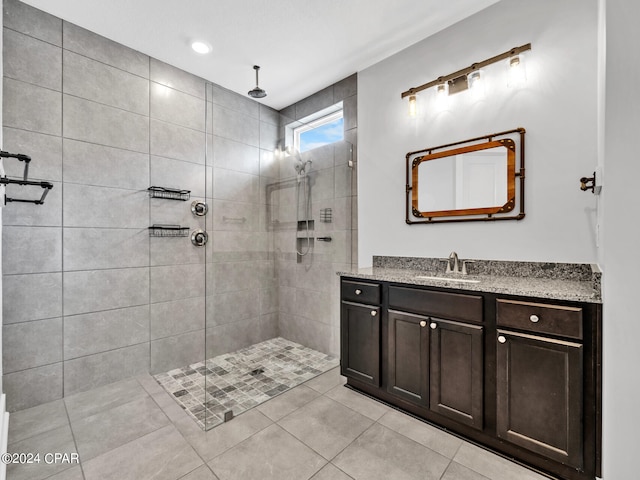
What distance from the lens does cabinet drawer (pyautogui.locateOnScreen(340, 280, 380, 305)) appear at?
2.16 metres

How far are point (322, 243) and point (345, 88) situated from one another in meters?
1.57

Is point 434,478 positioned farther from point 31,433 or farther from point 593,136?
point 31,433

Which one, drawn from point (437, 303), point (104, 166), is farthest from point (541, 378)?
point (104, 166)

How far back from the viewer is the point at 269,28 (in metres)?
2.30

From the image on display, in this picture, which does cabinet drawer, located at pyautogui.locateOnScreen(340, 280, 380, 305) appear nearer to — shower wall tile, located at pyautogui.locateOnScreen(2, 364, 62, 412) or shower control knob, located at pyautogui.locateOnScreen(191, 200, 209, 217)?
shower control knob, located at pyautogui.locateOnScreen(191, 200, 209, 217)

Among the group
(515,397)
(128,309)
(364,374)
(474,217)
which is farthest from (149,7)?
(515,397)

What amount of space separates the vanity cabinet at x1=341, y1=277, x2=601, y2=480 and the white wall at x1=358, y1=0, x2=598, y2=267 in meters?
0.58

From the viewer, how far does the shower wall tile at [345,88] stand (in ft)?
9.62

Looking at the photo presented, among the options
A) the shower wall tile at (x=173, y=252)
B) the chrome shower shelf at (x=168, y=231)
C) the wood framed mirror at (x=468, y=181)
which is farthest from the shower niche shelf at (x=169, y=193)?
the wood framed mirror at (x=468, y=181)

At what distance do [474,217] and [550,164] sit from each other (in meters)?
0.54

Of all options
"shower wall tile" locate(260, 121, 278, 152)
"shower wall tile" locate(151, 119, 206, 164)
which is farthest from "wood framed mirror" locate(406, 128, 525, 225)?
"shower wall tile" locate(151, 119, 206, 164)

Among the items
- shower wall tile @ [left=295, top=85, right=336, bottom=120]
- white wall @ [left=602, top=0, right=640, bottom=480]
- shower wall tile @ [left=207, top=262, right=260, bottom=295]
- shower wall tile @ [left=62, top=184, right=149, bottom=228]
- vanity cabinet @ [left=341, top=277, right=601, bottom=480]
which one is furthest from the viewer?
shower wall tile @ [left=295, top=85, right=336, bottom=120]

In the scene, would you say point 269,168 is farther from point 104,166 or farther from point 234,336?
point 234,336

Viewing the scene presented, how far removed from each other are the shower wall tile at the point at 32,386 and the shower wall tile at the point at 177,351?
644mm
